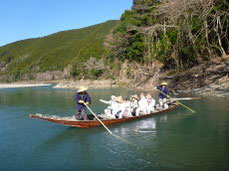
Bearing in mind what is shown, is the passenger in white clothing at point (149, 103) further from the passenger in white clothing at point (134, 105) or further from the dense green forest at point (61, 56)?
the dense green forest at point (61, 56)

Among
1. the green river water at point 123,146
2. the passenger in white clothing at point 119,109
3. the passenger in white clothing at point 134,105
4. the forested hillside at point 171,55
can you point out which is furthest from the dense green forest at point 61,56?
the green river water at point 123,146

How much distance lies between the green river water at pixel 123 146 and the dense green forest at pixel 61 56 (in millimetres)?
57569

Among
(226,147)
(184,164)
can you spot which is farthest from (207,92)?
(184,164)

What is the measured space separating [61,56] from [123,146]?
132 m

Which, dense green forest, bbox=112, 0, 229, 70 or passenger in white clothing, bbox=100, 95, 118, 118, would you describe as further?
dense green forest, bbox=112, 0, 229, 70

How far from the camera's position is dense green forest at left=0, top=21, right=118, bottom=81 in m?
82.4

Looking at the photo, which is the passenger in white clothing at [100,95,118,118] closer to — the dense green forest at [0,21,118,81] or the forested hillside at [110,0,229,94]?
the forested hillside at [110,0,229,94]

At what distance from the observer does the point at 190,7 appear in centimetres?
1350

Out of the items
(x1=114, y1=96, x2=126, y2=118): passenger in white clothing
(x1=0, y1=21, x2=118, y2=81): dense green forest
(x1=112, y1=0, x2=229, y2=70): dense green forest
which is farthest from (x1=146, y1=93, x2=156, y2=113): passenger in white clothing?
(x1=0, y1=21, x2=118, y2=81): dense green forest

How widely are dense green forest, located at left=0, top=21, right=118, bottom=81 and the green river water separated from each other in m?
57.6

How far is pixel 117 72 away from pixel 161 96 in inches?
1740

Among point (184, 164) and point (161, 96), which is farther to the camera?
point (161, 96)

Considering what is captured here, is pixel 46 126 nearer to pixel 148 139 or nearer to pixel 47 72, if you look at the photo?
pixel 148 139

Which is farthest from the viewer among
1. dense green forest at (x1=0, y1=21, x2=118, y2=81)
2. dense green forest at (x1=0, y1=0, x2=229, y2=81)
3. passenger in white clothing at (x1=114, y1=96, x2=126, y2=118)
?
dense green forest at (x1=0, y1=21, x2=118, y2=81)
